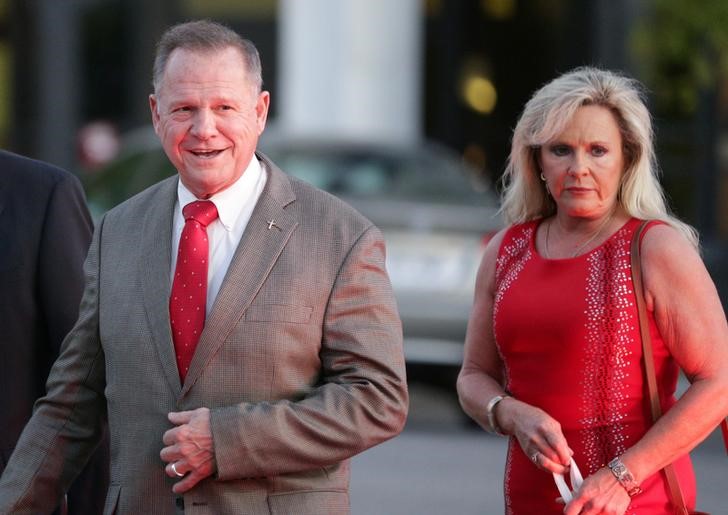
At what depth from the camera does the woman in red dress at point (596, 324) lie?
3.78m

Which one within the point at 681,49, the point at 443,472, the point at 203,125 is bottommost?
the point at 443,472

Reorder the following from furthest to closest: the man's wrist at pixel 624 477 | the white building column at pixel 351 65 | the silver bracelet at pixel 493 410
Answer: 1. the white building column at pixel 351 65
2. the silver bracelet at pixel 493 410
3. the man's wrist at pixel 624 477

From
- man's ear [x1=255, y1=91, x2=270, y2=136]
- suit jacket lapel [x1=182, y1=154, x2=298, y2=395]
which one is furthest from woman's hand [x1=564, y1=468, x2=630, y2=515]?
man's ear [x1=255, y1=91, x2=270, y2=136]

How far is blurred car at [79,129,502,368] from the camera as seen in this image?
989 centimetres

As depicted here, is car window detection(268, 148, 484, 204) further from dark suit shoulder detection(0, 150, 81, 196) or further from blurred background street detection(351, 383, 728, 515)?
dark suit shoulder detection(0, 150, 81, 196)

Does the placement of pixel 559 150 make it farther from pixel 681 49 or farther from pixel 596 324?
pixel 681 49

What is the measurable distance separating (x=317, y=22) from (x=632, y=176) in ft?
40.4

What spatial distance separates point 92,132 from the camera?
65.3 feet

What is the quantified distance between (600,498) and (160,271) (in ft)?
3.85

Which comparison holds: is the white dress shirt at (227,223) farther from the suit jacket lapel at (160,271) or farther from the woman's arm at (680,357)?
the woman's arm at (680,357)

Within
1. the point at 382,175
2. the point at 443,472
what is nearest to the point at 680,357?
the point at 443,472

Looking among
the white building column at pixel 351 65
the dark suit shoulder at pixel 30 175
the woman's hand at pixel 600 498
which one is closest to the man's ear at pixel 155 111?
the dark suit shoulder at pixel 30 175

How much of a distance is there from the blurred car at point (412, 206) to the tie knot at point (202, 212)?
20.0 feet

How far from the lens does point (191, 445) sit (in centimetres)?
351
